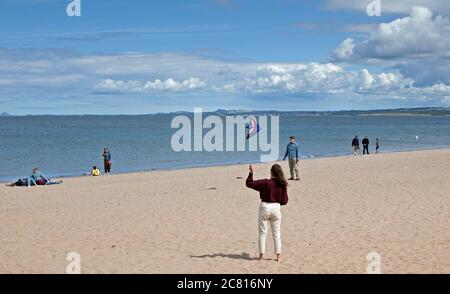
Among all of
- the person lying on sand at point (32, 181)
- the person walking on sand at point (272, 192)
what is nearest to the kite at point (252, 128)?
the person walking on sand at point (272, 192)

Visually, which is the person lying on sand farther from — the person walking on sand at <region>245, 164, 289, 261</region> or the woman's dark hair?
the woman's dark hair

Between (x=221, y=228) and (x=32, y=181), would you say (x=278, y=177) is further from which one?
(x=32, y=181)

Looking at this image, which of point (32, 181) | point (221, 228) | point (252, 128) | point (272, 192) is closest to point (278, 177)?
point (272, 192)

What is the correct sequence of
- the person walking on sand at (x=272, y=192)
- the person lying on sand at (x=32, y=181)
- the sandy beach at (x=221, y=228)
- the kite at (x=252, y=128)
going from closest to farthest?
the person walking on sand at (x=272, y=192), the sandy beach at (x=221, y=228), the kite at (x=252, y=128), the person lying on sand at (x=32, y=181)

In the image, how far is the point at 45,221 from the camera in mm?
13297

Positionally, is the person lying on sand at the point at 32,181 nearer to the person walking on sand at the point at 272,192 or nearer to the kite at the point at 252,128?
the kite at the point at 252,128

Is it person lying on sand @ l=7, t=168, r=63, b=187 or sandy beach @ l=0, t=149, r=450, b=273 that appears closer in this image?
sandy beach @ l=0, t=149, r=450, b=273

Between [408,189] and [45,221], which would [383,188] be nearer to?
[408,189]

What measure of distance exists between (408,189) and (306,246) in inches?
337

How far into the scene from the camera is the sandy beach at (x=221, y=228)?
8.87 metres

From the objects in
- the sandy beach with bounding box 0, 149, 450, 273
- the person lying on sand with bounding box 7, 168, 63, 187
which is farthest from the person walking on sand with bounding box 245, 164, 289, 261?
the person lying on sand with bounding box 7, 168, 63, 187

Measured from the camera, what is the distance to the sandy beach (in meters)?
8.87

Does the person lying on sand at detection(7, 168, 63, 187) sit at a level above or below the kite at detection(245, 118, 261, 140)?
below
